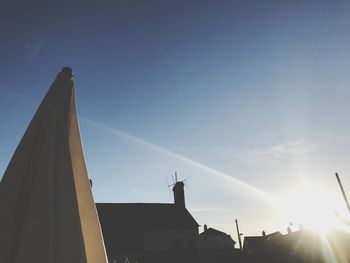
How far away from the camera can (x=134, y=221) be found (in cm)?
3161

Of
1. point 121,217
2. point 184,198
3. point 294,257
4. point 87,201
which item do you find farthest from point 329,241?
point 87,201

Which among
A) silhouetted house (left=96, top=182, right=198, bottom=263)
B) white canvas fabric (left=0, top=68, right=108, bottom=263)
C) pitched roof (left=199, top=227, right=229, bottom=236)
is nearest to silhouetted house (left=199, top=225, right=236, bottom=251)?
pitched roof (left=199, top=227, right=229, bottom=236)

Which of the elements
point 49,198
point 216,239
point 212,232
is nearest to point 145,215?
point 212,232

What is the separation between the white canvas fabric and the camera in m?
1.79

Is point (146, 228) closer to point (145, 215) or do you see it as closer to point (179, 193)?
point (145, 215)

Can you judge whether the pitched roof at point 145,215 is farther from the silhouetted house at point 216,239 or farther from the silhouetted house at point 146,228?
the silhouetted house at point 216,239

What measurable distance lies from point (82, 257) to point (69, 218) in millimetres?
267

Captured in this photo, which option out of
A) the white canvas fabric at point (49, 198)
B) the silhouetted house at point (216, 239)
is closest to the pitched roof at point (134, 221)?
the silhouetted house at point (216, 239)

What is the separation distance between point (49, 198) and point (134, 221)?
31.5m

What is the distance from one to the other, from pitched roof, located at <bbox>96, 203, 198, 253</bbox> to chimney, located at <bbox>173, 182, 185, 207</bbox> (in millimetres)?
743

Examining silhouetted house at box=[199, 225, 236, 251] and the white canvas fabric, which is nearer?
the white canvas fabric

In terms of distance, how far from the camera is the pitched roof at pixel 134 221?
29.1 m

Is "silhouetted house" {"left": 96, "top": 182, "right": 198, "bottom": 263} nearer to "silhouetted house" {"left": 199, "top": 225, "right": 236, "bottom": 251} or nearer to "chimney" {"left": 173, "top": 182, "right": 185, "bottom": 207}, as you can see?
"chimney" {"left": 173, "top": 182, "right": 185, "bottom": 207}

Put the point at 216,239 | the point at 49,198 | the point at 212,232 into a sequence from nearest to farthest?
the point at 49,198, the point at 216,239, the point at 212,232
